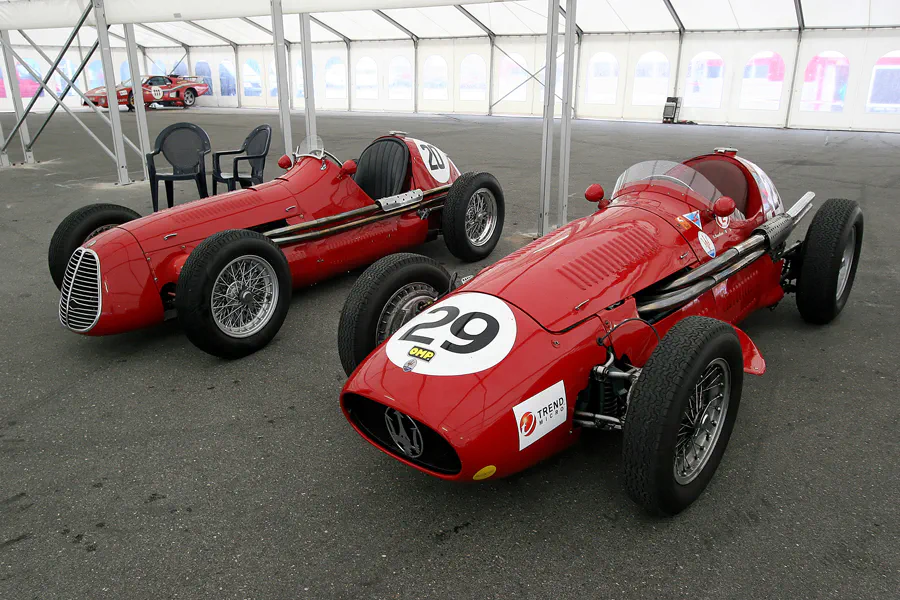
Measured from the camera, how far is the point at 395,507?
2.62 metres

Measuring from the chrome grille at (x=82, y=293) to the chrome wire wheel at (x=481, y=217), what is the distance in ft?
10.2

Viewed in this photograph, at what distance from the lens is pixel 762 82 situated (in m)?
19.5

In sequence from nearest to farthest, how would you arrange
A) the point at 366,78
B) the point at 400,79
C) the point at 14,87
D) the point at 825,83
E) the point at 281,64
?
the point at 281,64, the point at 14,87, the point at 825,83, the point at 400,79, the point at 366,78

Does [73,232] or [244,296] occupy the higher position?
Result: [73,232]

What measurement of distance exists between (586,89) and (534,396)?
2201 centimetres

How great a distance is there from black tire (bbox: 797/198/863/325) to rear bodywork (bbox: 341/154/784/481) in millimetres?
964

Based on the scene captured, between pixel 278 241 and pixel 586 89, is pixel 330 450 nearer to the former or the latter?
pixel 278 241

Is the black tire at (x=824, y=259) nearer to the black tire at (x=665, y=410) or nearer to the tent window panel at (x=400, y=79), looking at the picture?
the black tire at (x=665, y=410)

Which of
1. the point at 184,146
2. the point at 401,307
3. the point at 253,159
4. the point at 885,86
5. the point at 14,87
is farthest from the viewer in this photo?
the point at 885,86

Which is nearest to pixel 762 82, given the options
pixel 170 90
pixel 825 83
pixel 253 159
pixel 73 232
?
pixel 825 83

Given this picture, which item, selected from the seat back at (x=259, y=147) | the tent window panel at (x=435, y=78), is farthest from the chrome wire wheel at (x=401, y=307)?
the tent window panel at (x=435, y=78)

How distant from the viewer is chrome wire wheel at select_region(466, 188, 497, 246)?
19.5 ft

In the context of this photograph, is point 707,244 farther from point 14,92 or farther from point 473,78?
point 473,78

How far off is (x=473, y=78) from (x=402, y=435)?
23782mm
